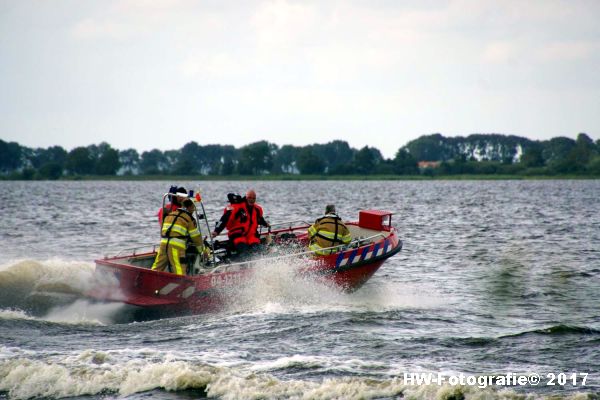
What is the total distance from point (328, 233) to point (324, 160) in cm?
14811

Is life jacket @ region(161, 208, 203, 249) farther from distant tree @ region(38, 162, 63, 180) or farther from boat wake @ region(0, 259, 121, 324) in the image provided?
distant tree @ region(38, 162, 63, 180)

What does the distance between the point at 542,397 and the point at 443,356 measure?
1993 millimetres

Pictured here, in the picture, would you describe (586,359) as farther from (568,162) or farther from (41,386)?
(568,162)

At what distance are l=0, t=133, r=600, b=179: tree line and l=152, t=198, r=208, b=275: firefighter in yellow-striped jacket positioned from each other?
417 ft

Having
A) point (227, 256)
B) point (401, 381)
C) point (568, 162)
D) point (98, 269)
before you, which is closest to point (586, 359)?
point (401, 381)

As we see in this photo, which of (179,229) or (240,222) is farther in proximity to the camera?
(240,222)

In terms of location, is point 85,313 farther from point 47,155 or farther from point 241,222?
point 47,155

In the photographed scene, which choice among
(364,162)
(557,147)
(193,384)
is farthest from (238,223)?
(557,147)

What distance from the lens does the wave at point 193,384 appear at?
8.77 metres

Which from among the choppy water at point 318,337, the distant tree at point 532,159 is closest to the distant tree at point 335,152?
the distant tree at point 532,159

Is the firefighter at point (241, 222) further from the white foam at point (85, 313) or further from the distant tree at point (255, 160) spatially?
the distant tree at point (255, 160)

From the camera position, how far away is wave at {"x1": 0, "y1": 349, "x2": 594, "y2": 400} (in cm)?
877

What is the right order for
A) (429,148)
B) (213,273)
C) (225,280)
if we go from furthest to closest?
(429,148) < (225,280) < (213,273)

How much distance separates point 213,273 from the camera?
43.1 feet
